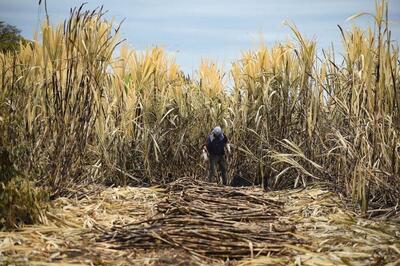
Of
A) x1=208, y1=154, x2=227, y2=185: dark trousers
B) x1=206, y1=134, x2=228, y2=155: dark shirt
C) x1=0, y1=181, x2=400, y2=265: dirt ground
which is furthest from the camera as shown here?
x1=208, y1=154, x2=227, y2=185: dark trousers

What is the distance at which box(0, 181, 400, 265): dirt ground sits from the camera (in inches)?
126

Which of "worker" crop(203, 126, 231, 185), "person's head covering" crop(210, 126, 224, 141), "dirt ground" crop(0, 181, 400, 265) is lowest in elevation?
"dirt ground" crop(0, 181, 400, 265)

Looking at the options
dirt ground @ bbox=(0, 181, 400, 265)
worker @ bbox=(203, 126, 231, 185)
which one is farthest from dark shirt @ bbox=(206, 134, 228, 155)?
dirt ground @ bbox=(0, 181, 400, 265)

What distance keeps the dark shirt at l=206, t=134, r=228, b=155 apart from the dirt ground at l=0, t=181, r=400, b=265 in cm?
161

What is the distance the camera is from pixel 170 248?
3475mm

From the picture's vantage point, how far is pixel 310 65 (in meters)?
6.25

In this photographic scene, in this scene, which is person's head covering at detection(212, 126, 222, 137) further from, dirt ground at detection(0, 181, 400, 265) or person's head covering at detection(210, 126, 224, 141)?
dirt ground at detection(0, 181, 400, 265)

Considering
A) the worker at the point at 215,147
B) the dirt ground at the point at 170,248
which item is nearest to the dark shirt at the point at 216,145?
the worker at the point at 215,147

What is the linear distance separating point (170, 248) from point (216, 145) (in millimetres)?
3146

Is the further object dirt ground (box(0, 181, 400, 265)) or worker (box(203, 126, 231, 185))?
worker (box(203, 126, 231, 185))

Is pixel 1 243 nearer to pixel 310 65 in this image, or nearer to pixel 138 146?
pixel 138 146

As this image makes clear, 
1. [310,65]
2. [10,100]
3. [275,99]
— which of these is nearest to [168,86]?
[275,99]

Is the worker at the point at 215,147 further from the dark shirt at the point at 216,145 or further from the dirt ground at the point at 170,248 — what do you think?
the dirt ground at the point at 170,248

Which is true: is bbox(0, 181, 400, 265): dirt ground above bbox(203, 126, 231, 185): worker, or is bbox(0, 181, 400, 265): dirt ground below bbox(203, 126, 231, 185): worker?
below
